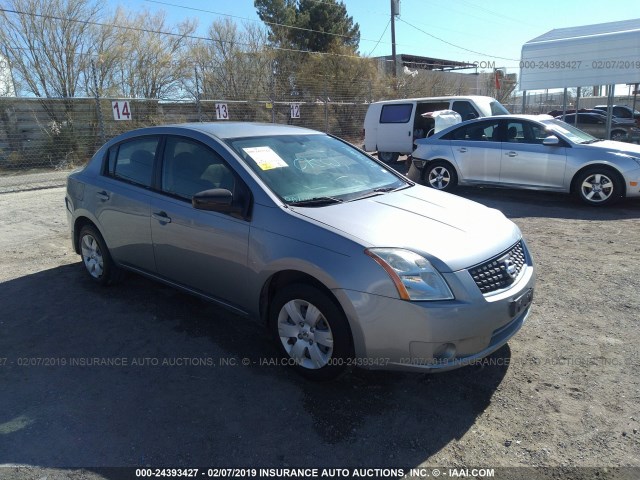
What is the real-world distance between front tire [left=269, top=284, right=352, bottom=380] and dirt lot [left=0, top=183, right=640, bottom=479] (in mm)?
161

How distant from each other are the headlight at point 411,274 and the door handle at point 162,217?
6.28ft

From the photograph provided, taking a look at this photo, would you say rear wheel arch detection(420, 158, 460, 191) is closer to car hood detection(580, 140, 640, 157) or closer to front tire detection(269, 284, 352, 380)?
car hood detection(580, 140, 640, 157)

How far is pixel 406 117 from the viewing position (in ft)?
43.3

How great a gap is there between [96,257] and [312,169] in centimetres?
264

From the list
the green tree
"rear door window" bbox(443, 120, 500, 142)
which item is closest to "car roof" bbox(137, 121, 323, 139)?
"rear door window" bbox(443, 120, 500, 142)

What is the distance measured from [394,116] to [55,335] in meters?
11.3

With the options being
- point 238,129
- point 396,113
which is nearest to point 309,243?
point 238,129

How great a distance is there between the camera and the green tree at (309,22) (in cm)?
3057

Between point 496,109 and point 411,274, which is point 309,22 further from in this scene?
point 411,274

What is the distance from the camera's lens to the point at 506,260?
123 inches

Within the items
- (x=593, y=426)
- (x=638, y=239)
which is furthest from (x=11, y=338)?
(x=638, y=239)

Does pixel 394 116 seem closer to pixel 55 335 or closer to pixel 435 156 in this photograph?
pixel 435 156

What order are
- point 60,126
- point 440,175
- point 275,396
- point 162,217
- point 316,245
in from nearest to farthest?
point 316,245 < point 275,396 < point 162,217 < point 440,175 < point 60,126

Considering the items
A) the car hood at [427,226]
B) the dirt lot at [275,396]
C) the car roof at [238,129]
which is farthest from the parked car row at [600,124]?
the car hood at [427,226]
